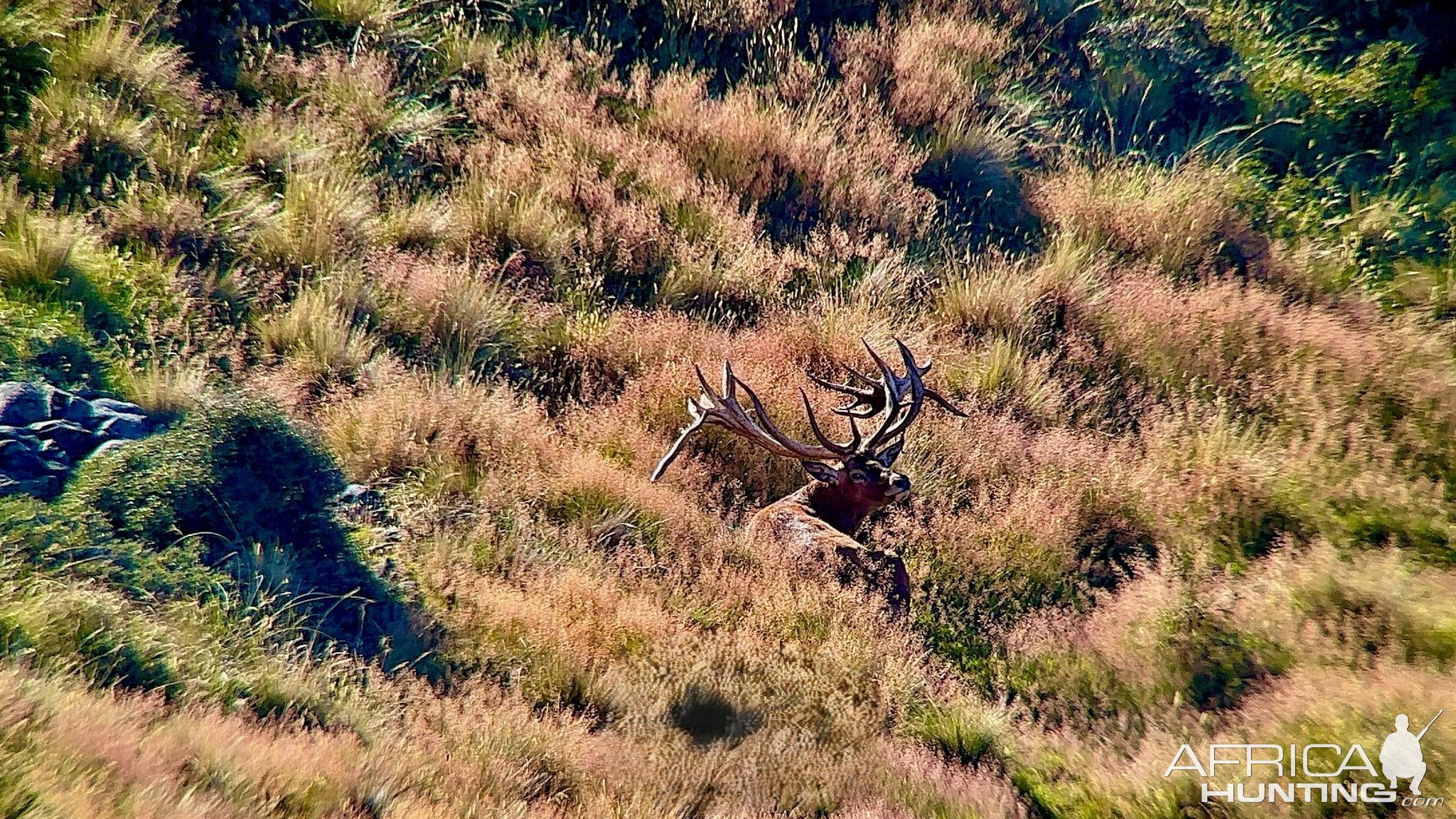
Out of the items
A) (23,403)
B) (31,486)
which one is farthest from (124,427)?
(31,486)

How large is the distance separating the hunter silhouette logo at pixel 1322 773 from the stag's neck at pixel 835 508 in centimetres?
185

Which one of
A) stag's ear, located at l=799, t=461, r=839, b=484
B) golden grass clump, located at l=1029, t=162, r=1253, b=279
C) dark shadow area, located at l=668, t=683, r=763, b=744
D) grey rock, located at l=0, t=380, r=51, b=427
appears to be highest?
golden grass clump, located at l=1029, t=162, r=1253, b=279

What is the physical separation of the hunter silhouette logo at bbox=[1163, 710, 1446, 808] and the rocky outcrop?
464 centimetres

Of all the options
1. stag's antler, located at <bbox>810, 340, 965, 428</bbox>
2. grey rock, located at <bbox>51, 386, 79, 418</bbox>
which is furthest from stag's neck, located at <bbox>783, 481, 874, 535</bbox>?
grey rock, located at <bbox>51, 386, 79, 418</bbox>

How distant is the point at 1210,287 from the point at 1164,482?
2462 millimetres

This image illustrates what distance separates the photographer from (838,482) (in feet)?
15.8

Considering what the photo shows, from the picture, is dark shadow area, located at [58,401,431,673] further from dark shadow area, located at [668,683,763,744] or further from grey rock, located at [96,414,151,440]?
dark shadow area, located at [668,683,763,744]

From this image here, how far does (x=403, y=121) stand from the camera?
23.7ft

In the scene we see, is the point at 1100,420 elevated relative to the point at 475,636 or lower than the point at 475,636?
elevated

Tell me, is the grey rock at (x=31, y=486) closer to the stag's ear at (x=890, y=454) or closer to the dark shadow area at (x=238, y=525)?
the dark shadow area at (x=238, y=525)

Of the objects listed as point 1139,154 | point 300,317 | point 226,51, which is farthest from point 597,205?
point 1139,154

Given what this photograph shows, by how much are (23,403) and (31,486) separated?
0.58 metres

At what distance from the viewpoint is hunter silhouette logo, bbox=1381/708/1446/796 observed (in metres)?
3.22

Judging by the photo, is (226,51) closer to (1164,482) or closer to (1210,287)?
(1164,482)
